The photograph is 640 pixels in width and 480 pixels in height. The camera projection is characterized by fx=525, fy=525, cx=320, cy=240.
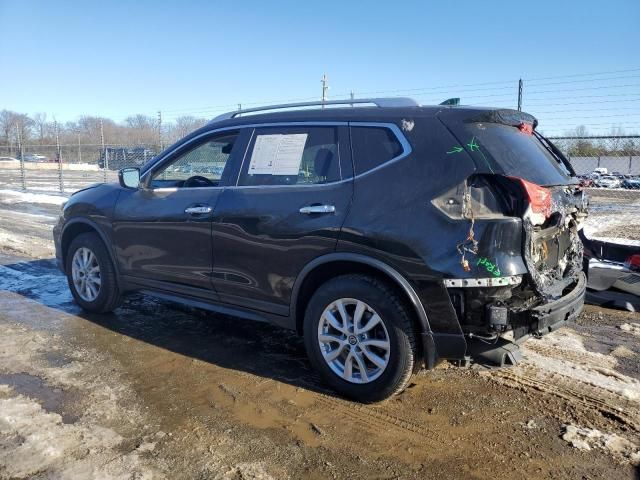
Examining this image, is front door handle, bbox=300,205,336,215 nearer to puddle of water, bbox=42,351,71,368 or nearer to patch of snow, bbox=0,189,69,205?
puddle of water, bbox=42,351,71,368

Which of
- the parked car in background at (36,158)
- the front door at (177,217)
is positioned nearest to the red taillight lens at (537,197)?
the front door at (177,217)

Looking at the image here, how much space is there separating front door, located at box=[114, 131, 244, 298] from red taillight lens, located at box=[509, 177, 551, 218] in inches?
89.4

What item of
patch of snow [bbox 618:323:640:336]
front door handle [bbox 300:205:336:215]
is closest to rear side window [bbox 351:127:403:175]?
front door handle [bbox 300:205:336:215]

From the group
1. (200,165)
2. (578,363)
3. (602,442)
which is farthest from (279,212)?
(578,363)

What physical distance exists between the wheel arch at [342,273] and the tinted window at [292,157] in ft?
1.87

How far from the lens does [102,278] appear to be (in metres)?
5.11

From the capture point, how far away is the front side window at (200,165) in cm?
438

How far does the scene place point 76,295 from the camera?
5.39m

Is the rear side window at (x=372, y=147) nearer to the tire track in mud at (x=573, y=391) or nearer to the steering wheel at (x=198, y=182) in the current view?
the steering wheel at (x=198, y=182)

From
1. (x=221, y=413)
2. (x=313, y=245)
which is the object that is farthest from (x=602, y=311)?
(x=221, y=413)

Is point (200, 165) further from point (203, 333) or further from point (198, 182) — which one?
point (203, 333)

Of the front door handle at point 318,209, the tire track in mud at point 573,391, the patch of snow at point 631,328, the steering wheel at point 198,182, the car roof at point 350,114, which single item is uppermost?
the car roof at point 350,114

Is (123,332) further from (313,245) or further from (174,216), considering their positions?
(313,245)

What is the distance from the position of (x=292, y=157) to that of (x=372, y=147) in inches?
26.6
